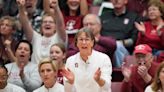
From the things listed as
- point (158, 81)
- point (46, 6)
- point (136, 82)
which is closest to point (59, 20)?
point (46, 6)

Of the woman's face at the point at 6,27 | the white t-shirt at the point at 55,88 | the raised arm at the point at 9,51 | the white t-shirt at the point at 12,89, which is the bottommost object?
the white t-shirt at the point at 12,89

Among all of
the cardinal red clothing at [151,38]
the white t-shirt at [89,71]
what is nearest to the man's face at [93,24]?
the cardinal red clothing at [151,38]

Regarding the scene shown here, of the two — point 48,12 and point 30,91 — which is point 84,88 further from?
point 48,12

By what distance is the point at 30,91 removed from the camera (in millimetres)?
5891

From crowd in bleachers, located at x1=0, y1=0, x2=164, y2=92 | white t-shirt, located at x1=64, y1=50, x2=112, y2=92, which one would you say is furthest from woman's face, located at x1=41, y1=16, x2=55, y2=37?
white t-shirt, located at x1=64, y1=50, x2=112, y2=92

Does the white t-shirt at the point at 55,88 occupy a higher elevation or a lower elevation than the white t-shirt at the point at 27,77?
higher

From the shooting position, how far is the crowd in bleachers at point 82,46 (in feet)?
17.1

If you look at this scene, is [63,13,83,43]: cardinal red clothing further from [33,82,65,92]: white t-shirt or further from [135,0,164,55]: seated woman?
[33,82,65,92]: white t-shirt

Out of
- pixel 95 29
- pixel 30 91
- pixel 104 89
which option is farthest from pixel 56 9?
pixel 104 89

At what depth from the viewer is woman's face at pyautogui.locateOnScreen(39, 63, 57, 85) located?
5.39 meters

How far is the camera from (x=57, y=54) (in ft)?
19.4

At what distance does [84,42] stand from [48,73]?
0.47 m

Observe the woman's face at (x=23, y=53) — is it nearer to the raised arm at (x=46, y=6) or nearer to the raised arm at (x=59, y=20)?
the raised arm at (x=59, y=20)

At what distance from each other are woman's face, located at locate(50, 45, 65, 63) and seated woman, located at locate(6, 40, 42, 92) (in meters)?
0.25
